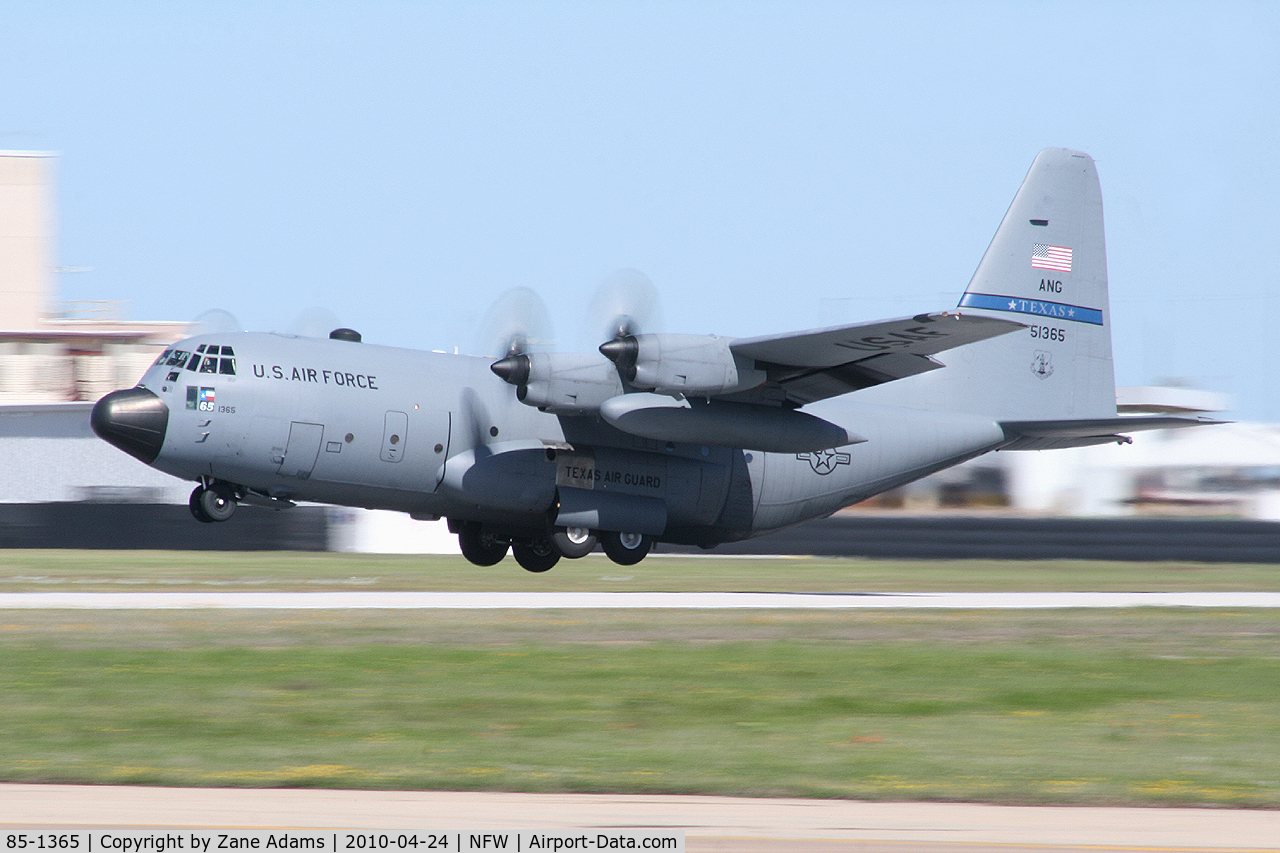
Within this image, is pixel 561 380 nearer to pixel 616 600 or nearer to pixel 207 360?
pixel 616 600

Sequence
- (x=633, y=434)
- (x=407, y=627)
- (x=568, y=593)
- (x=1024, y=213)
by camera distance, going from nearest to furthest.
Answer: (x=407, y=627)
(x=633, y=434)
(x=568, y=593)
(x=1024, y=213)

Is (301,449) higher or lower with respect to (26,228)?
lower

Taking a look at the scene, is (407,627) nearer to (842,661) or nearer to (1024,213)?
Result: (842,661)

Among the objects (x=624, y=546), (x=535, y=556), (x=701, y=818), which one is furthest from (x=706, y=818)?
(x=535, y=556)

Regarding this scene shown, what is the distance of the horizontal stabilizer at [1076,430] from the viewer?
2402 centimetres

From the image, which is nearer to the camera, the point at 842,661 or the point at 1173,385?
the point at 842,661

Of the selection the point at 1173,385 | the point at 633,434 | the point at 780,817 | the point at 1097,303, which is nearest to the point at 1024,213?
the point at 1097,303

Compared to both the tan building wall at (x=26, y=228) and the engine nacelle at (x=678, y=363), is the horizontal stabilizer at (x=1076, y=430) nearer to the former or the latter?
the engine nacelle at (x=678, y=363)

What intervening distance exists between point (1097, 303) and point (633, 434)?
1151 cm

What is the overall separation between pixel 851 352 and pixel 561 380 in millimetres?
5008

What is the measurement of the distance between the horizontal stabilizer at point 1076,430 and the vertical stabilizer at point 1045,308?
625 mm

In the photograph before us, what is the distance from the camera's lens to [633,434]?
23516 mm
